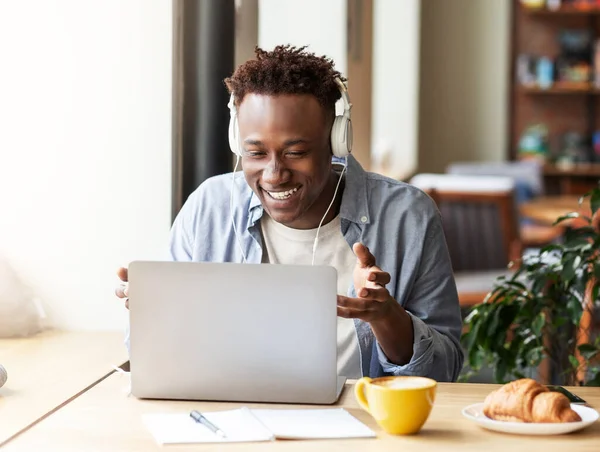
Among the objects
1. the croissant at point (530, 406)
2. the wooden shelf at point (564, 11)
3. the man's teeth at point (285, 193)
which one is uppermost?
the wooden shelf at point (564, 11)

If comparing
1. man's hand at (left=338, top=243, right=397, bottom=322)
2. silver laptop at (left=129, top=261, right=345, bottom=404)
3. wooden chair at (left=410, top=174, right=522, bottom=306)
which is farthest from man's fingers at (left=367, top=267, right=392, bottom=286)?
wooden chair at (left=410, top=174, right=522, bottom=306)

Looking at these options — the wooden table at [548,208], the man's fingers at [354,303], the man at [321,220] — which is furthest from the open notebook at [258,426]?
the wooden table at [548,208]

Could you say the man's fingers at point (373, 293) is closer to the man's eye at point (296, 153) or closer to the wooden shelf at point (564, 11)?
the man's eye at point (296, 153)

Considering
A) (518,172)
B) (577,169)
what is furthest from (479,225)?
(577,169)

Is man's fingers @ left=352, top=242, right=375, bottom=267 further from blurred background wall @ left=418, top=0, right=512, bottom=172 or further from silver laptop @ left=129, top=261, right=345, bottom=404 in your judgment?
blurred background wall @ left=418, top=0, right=512, bottom=172

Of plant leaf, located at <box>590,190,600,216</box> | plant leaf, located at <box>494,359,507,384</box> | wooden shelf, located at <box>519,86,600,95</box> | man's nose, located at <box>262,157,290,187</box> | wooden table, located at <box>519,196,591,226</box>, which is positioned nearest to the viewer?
man's nose, located at <box>262,157,290,187</box>

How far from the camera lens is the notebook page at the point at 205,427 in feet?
3.96

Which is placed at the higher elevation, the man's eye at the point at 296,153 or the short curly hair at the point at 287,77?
the short curly hair at the point at 287,77

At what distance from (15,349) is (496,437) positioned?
108 cm

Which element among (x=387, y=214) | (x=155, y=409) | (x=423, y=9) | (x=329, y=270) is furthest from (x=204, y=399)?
(x=423, y=9)

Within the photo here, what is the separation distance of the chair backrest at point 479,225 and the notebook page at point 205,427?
308 cm

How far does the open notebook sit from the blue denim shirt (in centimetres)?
42

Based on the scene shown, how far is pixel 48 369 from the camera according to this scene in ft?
5.61

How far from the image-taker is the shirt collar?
71.0 inches
